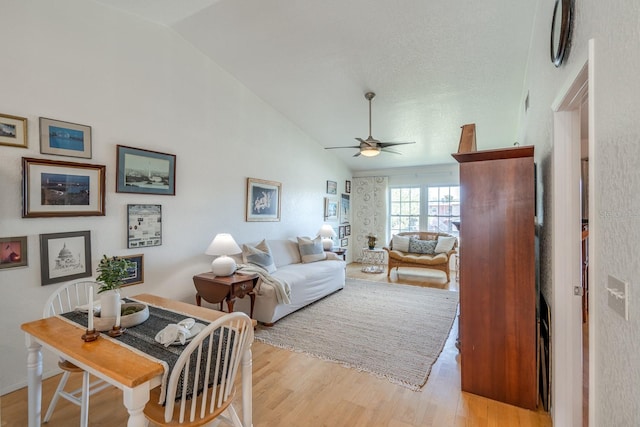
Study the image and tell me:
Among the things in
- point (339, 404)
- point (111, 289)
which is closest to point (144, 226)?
point (111, 289)

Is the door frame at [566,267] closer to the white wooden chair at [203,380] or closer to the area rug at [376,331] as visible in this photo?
the area rug at [376,331]

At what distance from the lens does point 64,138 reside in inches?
93.7

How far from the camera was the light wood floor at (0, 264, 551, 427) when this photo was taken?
1856mm

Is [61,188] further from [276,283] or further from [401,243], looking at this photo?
[401,243]

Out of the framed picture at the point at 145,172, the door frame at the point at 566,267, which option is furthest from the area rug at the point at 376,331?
the framed picture at the point at 145,172

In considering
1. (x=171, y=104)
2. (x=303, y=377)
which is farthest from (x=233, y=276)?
(x=171, y=104)

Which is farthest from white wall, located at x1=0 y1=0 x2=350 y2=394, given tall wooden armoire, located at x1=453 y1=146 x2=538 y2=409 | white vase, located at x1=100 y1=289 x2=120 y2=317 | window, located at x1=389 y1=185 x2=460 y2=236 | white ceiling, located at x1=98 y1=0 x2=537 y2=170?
window, located at x1=389 y1=185 x2=460 y2=236

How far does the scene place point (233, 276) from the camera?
3.21m

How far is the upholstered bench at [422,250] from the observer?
18.1ft

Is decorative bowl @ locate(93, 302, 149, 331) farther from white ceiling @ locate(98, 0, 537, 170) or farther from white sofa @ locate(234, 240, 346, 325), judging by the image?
Answer: white ceiling @ locate(98, 0, 537, 170)

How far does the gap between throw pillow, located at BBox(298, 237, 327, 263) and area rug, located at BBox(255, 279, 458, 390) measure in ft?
2.20

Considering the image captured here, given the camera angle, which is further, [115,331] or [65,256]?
[65,256]

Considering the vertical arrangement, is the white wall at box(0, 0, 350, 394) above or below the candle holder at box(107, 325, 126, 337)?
above

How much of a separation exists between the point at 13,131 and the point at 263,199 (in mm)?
2792
